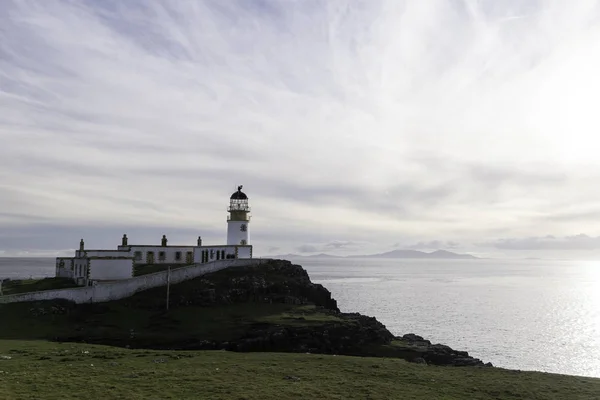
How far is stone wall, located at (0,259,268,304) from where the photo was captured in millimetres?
53438

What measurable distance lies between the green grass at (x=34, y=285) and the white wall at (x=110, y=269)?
3.76m

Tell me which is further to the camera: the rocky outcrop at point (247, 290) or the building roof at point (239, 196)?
the building roof at point (239, 196)

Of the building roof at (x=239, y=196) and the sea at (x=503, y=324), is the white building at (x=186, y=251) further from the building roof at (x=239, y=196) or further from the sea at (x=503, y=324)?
the sea at (x=503, y=324)

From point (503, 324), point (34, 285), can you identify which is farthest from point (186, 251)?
point (503, 324)

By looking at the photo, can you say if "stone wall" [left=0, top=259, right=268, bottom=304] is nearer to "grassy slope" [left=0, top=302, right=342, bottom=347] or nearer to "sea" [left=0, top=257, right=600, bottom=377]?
"grassy slope" [left=0, top=302, right=342, bottom=347]

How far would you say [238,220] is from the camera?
3214 inches

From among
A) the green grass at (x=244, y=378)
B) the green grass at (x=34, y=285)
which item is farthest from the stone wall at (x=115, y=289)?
the green grass at (x=244, y=378)

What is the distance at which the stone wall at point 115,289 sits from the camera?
175 feet

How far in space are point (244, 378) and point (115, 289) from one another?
35.6m

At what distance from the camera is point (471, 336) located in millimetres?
81750

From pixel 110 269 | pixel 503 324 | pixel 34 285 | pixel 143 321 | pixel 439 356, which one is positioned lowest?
pixel 503 324

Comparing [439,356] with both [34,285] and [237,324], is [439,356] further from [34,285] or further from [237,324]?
[34,285]

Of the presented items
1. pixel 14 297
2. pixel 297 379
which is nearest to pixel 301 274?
pixel 14 297

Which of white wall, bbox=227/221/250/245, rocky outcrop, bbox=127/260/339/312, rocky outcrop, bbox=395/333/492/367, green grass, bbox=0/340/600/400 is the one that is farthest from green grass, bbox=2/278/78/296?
rocky outcrop, bbox=395/333/492/367
